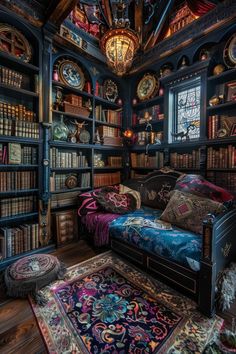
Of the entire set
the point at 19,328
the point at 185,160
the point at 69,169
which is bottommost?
the point at 19,328

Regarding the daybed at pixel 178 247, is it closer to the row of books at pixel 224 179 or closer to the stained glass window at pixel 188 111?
the row of books at pixel 224 179

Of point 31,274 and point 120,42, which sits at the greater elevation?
point 120,42

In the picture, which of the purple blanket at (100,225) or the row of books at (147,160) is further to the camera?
the row of books at (147,160)

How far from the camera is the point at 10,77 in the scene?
214 cm

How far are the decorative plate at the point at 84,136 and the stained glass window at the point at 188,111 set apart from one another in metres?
1.51

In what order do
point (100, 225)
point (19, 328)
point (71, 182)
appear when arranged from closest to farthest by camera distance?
point (19, 328) → point (100, 225) → point (71, 182)

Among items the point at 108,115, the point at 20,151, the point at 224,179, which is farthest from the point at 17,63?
the point at 224,179

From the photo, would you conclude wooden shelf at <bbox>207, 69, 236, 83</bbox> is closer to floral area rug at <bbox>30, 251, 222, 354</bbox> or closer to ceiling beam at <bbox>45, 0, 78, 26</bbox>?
ceiling beam at <bbox>45, 0, 78, 26</bbox>

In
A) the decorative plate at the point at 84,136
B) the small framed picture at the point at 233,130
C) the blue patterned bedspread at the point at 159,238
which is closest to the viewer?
the blue patterned bedspread at the point at 159,238

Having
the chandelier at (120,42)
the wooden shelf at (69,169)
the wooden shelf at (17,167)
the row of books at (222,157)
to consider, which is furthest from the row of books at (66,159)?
the row of books at (222,157)

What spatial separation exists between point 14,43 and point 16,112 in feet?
2.74

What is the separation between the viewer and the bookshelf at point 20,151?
2094mm

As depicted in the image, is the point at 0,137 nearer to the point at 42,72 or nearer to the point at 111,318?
the point at 42,72

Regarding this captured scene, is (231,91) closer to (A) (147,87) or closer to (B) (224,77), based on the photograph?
(B) (224,77)
